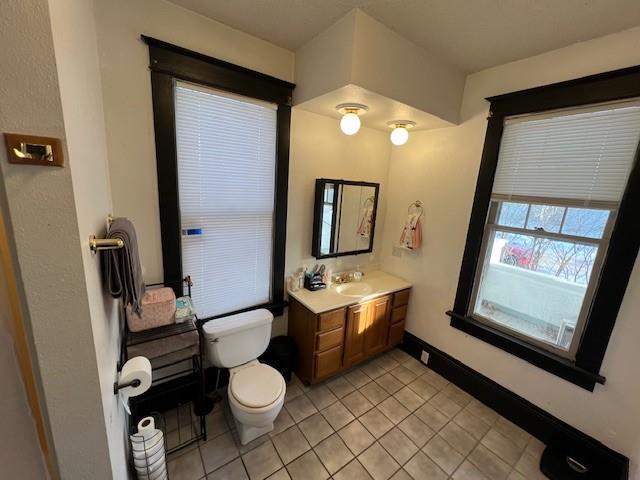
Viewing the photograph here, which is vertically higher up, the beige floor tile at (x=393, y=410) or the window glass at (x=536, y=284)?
the window glass at (x=536, y=284)

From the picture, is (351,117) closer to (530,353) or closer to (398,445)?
(530,353)

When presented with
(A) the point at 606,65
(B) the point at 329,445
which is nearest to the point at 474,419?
(B) the point at 329,445

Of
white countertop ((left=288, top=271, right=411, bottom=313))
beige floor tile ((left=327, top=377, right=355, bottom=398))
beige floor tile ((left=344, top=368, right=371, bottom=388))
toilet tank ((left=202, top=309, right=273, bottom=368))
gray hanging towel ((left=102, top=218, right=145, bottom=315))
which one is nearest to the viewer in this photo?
gray hanging towel ((left=102, top=218, right=145, bottom=315))

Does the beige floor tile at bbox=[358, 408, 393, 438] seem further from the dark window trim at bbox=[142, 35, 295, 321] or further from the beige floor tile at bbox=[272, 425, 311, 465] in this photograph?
the dark window trim at bbox=[142, 35, 295, 321]

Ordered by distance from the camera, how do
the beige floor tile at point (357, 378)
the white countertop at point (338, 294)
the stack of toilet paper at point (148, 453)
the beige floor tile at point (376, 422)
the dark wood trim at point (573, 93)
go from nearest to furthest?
the stack of toilet paper at point (148, 453)
the dark wood trim at point (573, 93)
the beige floor tile at point (376, 422)
the white countertop at point (338, 294)
the beige floor tile at point (357, 378)

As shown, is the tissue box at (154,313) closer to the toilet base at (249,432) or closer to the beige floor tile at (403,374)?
the toilet base at (249,432)

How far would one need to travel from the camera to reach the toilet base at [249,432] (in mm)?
1656

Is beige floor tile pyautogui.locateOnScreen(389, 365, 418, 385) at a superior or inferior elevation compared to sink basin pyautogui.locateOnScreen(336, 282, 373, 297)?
inferior

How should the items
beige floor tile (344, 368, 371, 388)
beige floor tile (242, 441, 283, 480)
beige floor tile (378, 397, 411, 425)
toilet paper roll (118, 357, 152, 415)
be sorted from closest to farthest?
toilet paper roll (118, 357, 152, 415), beige floor tile (242, 441, 283, 480), beige floor tile (378, 397, 411, 425), beige floor tile (344, 368, 371, 388)

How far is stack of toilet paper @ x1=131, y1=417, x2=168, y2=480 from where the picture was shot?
1290 millimetres

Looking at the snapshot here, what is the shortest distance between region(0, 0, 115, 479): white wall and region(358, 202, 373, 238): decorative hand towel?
7.31ft

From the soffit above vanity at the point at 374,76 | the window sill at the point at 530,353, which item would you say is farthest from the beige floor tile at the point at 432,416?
the soffit above vanity at the point at 374,76

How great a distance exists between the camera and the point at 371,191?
8.68 ft

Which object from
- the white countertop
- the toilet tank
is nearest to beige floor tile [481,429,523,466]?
the white countertop
